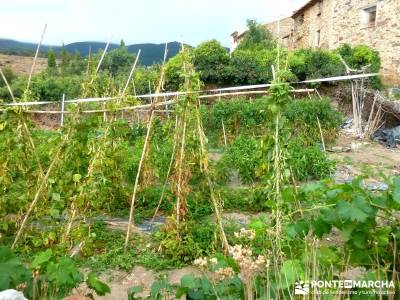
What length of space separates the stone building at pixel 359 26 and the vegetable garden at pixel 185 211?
396 inches

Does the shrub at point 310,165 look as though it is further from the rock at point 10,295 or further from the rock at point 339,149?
the rock at point 10,295

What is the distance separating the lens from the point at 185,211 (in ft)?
15.2

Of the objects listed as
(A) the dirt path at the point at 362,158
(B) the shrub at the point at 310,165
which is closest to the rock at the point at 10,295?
(B) the shrub at the point at 310,165

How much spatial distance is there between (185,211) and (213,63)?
11996 mm

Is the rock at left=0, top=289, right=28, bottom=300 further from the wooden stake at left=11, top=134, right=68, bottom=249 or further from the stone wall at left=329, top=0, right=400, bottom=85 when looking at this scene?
Answer: the stone wall at left=329, top=0, right=400, bottom=85

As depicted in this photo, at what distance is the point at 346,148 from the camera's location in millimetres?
11453

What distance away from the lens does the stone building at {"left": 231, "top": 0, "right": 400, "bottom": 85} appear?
52.1 feet

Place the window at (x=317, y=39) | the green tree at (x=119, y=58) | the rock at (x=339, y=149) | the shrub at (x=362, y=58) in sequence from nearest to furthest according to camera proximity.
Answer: the rock at (x=339, y=149)
the shrub at (x=362, y=58)
the window at (x=317, y=39)
the green tree at (x=119, y=58)

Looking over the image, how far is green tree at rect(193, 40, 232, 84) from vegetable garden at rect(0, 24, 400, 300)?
8.47 m

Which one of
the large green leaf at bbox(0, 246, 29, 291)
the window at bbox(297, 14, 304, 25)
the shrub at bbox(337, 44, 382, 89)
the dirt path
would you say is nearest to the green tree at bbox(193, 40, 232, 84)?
the shrub at bbox(337, 44, 382, 89)

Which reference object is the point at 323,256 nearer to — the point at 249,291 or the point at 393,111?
the point at 249,291

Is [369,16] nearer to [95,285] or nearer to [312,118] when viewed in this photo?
[312,118]

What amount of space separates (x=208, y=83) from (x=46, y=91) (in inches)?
250

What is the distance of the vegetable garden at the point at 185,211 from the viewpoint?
6.97ft
